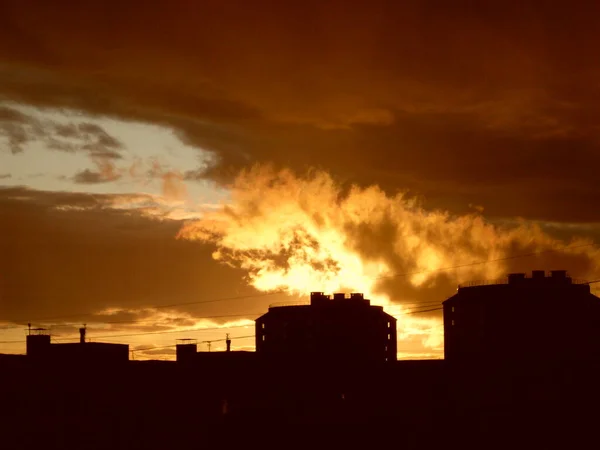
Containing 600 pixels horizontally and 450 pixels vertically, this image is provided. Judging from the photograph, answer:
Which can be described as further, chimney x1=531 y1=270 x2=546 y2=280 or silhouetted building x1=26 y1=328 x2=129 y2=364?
chimney x1=531 y1=270 x2=546 y2=280

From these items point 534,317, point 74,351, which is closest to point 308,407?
point 74,351

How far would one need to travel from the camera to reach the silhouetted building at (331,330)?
111625 mm

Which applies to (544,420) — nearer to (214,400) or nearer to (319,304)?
(214,400)

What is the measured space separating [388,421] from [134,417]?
17.8 m

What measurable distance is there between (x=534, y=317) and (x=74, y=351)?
51.0 meters

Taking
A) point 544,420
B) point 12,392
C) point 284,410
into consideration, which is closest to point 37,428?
point 12,392

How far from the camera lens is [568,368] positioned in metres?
65.2

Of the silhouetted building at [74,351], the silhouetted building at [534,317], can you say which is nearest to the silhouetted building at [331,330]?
the silhouetted building at [534,317]

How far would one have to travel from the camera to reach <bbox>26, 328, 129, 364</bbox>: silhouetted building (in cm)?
7912

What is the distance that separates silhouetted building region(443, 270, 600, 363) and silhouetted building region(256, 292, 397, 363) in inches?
475

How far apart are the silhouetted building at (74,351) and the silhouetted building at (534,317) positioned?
124 feet

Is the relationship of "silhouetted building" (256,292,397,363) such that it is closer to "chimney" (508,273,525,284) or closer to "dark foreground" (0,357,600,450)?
"chimney" (508,273,525,284)

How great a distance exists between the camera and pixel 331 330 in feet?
367

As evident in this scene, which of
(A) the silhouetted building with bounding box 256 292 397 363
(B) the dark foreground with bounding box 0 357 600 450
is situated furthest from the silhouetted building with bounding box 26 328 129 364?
(A) the silhouetted building with bounding box 256 292 397 363
